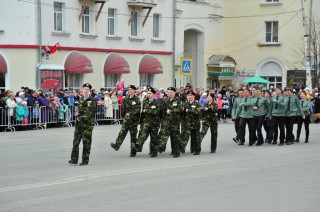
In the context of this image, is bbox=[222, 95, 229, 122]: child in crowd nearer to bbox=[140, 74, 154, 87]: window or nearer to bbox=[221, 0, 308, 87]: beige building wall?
bbox=[140, 74, 154, 87]: window

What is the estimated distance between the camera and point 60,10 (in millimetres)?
37000

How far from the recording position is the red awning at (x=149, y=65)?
42944mm

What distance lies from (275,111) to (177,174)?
8912 millimetres

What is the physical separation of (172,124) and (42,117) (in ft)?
37.9

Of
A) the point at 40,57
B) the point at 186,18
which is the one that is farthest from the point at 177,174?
the point at 186,18

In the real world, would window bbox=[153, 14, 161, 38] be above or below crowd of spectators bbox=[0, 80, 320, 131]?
above

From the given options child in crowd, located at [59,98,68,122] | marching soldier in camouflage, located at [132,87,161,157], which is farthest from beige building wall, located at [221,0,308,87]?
marching soldier in camouflage, located at [132,87,161,157]

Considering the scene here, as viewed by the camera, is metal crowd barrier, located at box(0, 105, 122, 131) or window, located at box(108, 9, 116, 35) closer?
metal crowd barrier, located at box(0, 105, 122, 131)

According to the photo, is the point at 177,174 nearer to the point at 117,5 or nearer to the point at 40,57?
the point at 40,57

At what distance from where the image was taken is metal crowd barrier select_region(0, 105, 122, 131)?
2667cm

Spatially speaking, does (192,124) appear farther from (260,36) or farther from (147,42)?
(260,36)

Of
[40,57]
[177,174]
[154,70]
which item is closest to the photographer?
[177,174]

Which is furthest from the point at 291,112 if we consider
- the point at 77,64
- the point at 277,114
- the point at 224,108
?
the point at 77,64

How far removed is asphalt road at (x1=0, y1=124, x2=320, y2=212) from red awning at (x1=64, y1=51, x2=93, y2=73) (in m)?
16.3
